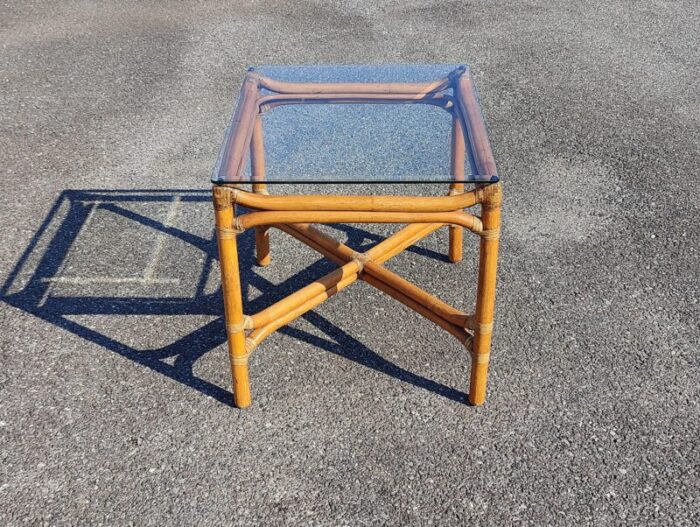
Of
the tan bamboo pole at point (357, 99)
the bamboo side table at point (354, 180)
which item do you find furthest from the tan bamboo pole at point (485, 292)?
the tan bamboo pole at point (357, 99)

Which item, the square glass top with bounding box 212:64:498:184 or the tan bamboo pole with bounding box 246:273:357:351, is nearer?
the square glass top with bounding box 212:64:498:184

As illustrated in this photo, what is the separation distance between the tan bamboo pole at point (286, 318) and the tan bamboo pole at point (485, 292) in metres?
0.53

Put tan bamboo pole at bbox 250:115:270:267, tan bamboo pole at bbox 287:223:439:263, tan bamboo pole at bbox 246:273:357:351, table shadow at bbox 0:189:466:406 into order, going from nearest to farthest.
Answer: tan bamboo pole at bbox 250:115:270:267 → tan bamboo pole at bbox 246:273:357:351 → table shadow at bbox 0:189:466:406 → tan bamboo pole at bbox 287:223:439:263

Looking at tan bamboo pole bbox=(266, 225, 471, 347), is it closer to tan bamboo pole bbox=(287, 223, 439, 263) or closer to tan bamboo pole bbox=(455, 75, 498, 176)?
tan bamboo pole bbox=(287, 223, 439, 263)

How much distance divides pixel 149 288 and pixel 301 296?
748 millimetres

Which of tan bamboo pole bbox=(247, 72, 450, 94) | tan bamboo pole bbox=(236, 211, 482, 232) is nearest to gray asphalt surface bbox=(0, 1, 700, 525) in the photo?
tan bamboo pole bbox=(236, 211, 482, 232)

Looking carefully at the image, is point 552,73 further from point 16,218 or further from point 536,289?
point 16,218

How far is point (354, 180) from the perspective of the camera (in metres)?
2.16

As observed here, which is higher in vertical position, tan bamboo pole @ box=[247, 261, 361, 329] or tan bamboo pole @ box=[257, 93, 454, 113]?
tan bamboo pole @ box=[257, 93, 454, 113]

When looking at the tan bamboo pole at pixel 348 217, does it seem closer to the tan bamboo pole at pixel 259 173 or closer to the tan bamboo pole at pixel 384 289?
the tan bamboo pole at pixel 259 173

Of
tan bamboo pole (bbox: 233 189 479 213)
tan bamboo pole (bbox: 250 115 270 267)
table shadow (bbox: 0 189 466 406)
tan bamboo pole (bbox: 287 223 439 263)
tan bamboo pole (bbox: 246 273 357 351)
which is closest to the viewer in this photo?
tan bamboo pole (bbox: 233 189 479 213)

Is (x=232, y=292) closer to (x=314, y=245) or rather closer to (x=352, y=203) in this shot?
(x=352, y=203)

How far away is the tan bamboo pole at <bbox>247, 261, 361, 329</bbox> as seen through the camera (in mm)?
2486

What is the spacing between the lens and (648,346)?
2.73 metres
